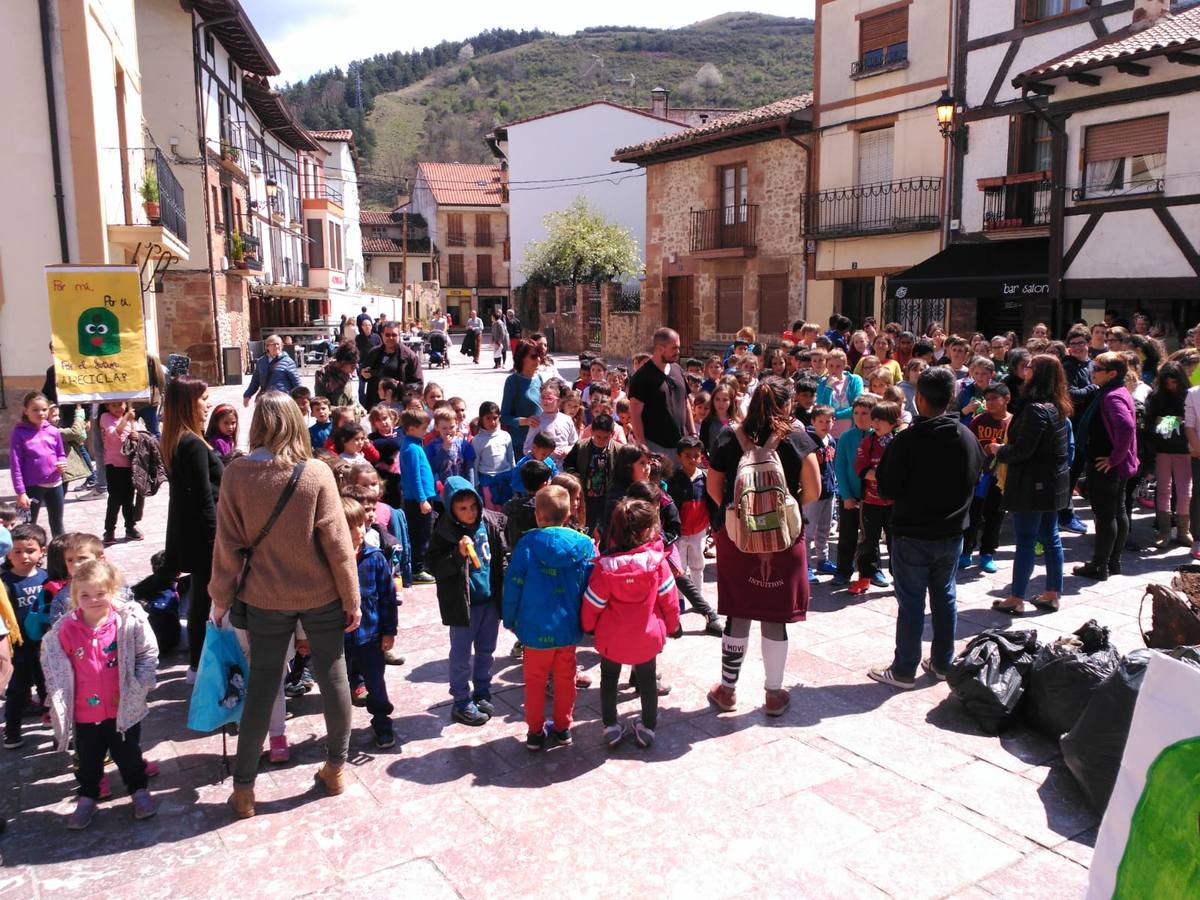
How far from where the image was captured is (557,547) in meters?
4.35

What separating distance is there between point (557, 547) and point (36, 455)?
5317mm

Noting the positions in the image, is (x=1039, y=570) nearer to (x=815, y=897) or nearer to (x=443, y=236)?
(x=815, y=897)

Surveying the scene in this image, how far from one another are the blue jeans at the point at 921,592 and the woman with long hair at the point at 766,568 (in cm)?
67

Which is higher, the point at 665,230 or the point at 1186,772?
the point at 665,230

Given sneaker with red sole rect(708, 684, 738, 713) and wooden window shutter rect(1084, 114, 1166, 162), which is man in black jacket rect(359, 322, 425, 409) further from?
wooden window shutter rect(1084, 114, 1166, 162)

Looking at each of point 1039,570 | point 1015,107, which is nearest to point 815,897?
point 1039,570

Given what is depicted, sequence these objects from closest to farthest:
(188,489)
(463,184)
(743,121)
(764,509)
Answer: (764,509), (188,489), (743,121), (463,184)

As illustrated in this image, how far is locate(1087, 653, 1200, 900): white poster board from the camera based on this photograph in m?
1.87

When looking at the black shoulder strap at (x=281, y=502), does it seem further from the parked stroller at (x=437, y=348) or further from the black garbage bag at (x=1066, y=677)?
the parked stroller at (x=437, y=348)

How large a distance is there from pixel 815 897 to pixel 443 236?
59.1 m

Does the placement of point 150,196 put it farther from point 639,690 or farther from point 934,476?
point 934,476

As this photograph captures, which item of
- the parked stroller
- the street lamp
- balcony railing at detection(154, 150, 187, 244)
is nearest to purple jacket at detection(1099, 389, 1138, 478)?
the street lamp

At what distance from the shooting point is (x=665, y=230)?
25.6m

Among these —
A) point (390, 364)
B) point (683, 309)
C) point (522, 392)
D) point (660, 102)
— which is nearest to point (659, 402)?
point (522, 392)
